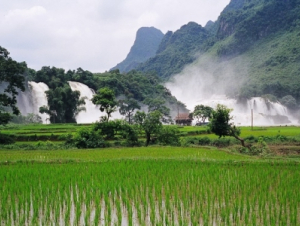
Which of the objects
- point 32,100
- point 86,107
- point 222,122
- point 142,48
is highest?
point 142,48

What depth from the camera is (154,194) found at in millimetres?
7297

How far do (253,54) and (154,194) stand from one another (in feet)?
304

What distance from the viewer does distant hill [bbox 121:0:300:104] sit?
72.6 m

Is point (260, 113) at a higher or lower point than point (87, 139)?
higher

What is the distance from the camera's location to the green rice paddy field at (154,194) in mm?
5531

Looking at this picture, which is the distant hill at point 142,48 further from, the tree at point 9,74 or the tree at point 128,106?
the tree at point 9,74

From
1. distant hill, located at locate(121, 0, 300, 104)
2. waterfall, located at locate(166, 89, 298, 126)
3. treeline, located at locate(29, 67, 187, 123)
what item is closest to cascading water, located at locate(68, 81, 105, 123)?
treeline, located at locate(29, 67, 187, 123)

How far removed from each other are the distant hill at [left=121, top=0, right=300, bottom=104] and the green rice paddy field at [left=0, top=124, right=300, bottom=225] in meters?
58.9

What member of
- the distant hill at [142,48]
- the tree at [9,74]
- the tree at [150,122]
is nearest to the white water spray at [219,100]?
the tree at [150,122]

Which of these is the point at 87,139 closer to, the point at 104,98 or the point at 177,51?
the point at 104,98

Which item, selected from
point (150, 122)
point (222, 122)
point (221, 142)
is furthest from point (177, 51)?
point (222, 122)

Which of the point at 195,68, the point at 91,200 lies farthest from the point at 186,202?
the point at 195,68

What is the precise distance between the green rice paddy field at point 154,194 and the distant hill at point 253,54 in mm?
58884

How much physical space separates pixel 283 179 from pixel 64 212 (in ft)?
18.1
